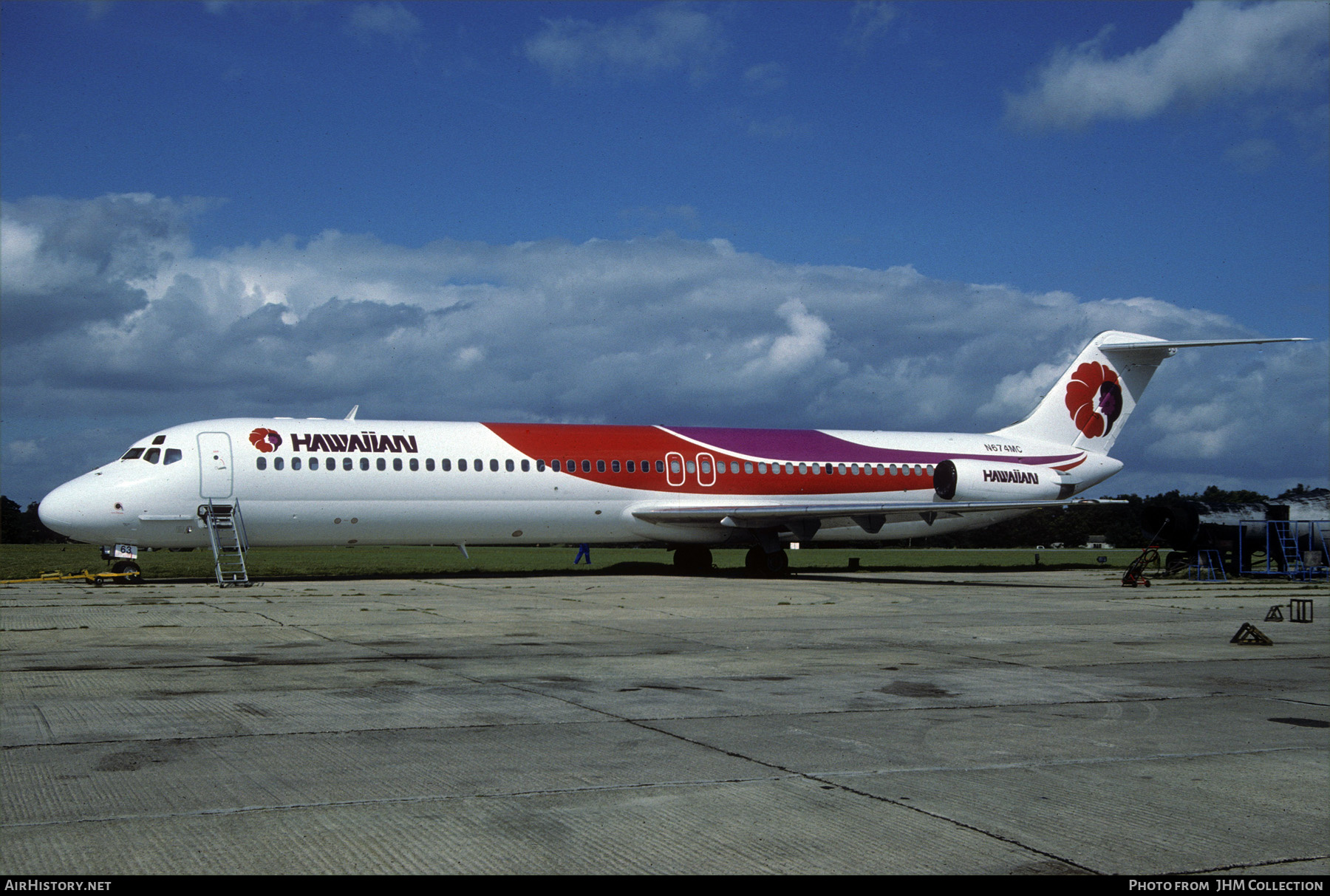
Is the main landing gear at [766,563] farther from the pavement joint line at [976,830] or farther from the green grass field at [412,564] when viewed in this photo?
the pavement joint line at [976,830]

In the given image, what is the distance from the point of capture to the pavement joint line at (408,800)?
5.65 meters

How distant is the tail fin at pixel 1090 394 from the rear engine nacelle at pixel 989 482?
3677 millimetres

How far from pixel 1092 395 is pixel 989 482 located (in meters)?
7.68

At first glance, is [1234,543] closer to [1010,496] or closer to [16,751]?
[1010,496]

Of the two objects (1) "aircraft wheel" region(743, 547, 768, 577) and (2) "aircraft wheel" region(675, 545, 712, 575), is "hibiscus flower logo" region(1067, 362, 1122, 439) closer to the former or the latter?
(1) "aircraft wheel" region(743, 547, 768, 577)

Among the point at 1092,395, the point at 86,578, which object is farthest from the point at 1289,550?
the point at 86,578

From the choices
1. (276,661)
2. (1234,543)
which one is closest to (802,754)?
(276,661)

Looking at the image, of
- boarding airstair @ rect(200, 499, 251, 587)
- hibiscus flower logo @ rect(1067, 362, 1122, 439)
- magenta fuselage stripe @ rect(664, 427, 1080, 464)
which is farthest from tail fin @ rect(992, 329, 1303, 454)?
boarding airstair @ rect(200, 499, 251, 587)

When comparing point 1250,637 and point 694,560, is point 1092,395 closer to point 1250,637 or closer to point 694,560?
point 694,560

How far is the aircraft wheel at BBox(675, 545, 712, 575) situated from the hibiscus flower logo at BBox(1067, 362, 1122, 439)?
44.7ft

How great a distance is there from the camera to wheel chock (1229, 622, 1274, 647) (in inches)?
580

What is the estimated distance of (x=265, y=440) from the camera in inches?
1006

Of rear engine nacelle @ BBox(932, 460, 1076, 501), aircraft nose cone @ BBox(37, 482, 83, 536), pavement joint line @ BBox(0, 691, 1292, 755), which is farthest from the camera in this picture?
rear engine nacelle @ BBox(932, 460, 1076, 501)

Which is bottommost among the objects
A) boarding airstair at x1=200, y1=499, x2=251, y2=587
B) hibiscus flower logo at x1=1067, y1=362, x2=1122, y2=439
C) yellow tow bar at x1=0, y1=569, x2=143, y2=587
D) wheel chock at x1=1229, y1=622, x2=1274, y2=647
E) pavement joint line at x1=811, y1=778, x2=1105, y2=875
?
wheel chock at x1=1229, y1=622, x2=1274, y2=647
